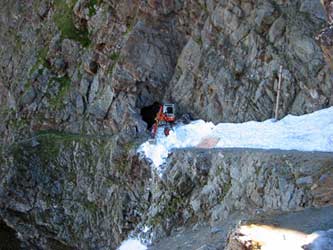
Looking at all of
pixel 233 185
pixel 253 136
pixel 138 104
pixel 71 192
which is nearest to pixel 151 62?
pixel 138 104

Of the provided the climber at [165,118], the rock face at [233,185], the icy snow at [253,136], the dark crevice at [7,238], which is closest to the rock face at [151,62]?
the icy snow at [253,136]

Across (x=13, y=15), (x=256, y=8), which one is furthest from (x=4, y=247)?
(x=13, y=15)

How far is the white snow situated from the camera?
26.3m

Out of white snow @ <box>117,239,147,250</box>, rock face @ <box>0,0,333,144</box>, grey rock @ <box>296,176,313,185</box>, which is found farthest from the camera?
white snow @ <box>117,239,147,250</box>

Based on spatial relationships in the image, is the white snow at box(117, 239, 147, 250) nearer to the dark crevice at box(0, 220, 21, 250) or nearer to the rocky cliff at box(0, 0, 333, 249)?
the rocky cliff at box(0, 0, 333, 249)

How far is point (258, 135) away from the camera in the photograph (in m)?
23.8

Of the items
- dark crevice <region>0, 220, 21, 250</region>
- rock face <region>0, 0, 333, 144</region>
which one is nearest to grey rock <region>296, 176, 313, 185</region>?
rock face <region>0, 0, 333, 144</region>

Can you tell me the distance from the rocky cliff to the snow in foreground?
0.97 meters

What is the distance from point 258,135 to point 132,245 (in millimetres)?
10123

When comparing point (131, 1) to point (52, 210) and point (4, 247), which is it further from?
point (4, 247)

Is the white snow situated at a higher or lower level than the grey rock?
lower

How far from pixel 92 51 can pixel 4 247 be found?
56.4 ft

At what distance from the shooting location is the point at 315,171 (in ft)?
54.1

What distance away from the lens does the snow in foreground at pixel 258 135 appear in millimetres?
20195
